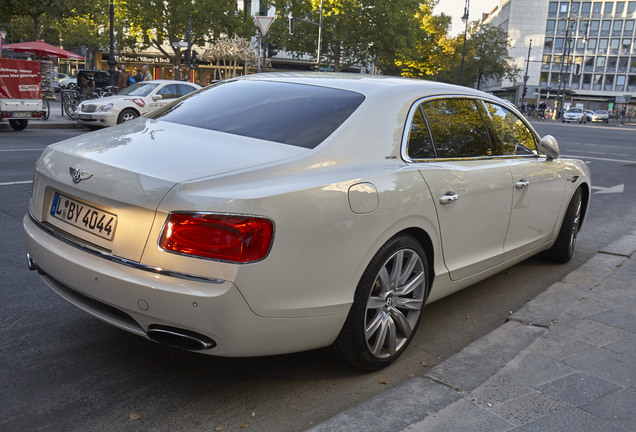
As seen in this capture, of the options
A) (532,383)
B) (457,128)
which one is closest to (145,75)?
(457,128)

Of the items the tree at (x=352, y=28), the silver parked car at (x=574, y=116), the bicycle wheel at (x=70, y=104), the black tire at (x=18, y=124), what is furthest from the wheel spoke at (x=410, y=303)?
the silver parked car at (x=574, y=116)

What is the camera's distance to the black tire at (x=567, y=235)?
18.2ft

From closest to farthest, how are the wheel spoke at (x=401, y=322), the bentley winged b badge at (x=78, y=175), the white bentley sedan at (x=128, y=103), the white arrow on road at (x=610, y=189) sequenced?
the bentley winged b badge at (x=78, y=175) < the wheel spoke at (x=401, y=322) < the white arrow on road at (x=610, y=189) < the white bentley sedan at (x=128, y=103)

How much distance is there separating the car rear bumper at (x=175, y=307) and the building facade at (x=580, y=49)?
10880cm

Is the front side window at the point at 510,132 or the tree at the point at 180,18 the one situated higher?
the tree at the point at 180,18

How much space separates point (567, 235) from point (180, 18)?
54037 millimetres

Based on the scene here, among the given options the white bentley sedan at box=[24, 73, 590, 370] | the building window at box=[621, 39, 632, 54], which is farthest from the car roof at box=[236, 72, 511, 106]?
the building window at box=[621, 39, 632, 54]

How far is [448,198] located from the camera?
360cm

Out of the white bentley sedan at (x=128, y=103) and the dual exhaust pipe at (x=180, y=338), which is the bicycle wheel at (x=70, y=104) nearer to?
the white bentley sedan at (x=128, y=103)

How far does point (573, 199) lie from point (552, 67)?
109971 millimetres

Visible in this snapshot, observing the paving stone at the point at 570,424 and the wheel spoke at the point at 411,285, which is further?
the wheel spoke at the point at 411,285

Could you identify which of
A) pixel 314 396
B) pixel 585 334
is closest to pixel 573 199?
pixel 585 334

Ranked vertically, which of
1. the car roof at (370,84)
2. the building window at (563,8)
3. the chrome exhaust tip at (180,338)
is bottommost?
the chrome exhaust tip at (180,338)

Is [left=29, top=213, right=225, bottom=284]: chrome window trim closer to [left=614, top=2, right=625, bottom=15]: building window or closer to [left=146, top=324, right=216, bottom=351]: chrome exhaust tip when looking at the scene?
[left=146, top=324, right=216, bottom=351]: chrome exhaust tip
